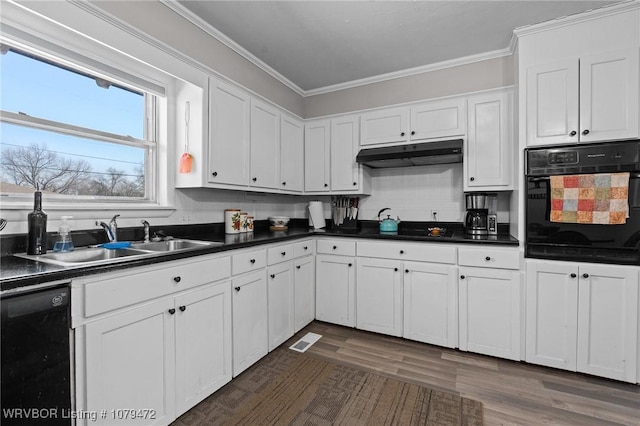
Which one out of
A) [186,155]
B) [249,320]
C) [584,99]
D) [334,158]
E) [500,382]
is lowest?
[500,382]

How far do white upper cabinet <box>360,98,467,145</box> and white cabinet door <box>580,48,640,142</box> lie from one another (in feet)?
2.77

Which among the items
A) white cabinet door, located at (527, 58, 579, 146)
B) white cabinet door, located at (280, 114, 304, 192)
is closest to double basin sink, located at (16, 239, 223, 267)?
white cabinet door, located at (280, 114, 304, 192)

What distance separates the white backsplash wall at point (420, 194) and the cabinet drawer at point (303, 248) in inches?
33.0

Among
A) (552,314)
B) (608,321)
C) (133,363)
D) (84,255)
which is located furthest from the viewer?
(552,314)

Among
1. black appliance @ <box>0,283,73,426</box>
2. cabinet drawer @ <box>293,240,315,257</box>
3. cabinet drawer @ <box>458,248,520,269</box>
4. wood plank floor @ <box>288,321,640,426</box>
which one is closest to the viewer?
black appliance @ <box>0,283,73,426</box>

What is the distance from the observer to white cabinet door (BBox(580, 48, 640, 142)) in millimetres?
2008

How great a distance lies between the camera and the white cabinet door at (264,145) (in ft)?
8.96

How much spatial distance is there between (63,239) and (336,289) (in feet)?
6.83

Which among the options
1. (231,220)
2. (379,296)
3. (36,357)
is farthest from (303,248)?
(36,357)

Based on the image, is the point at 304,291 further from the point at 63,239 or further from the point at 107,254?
the point at 63,239

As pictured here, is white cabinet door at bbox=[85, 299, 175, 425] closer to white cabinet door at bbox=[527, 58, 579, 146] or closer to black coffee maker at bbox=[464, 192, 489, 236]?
black coffee maker at bbox=[464, 192, 489, 236]

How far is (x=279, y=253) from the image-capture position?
96.9 inches

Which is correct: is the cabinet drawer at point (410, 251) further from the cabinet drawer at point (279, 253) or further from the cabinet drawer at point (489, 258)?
the cabinet drawer at point (279, 253)

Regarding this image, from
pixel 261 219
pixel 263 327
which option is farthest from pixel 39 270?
pixel 261 219
